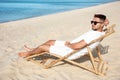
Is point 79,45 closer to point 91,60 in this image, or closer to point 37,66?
point 91,60

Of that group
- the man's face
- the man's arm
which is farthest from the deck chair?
the man's face

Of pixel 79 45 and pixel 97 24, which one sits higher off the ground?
pixel 97 24

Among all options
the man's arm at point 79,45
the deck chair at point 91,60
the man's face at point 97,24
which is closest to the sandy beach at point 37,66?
the deck chair at point 91,60

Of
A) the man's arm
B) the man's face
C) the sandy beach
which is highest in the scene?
the man's face

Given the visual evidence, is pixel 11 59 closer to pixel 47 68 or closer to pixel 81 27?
pixel 47 68

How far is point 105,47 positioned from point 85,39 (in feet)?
6.46

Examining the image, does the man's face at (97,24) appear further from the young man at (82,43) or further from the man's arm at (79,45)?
the man's arm at (79,45)

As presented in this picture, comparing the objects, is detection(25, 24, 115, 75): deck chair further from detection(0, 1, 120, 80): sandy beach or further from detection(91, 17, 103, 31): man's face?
detection(91, 17, 103, 31): man's face

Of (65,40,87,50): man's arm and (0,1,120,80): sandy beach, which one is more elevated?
(65,40,87,50): man's arm

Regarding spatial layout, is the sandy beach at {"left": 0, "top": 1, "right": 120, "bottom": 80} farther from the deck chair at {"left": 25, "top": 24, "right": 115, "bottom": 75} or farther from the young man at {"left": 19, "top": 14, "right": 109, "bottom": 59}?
the young man at {"left": 19, "top": 14, "right": 109, "bottom": 59}

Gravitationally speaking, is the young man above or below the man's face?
below

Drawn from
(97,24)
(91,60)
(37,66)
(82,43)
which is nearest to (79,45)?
(82,43)

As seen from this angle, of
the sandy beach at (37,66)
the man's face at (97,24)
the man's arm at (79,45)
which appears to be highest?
the man's face at (97,24)

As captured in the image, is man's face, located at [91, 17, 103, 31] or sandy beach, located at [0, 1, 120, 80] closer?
sandy beach, located at [0, 1, 120, 80]
